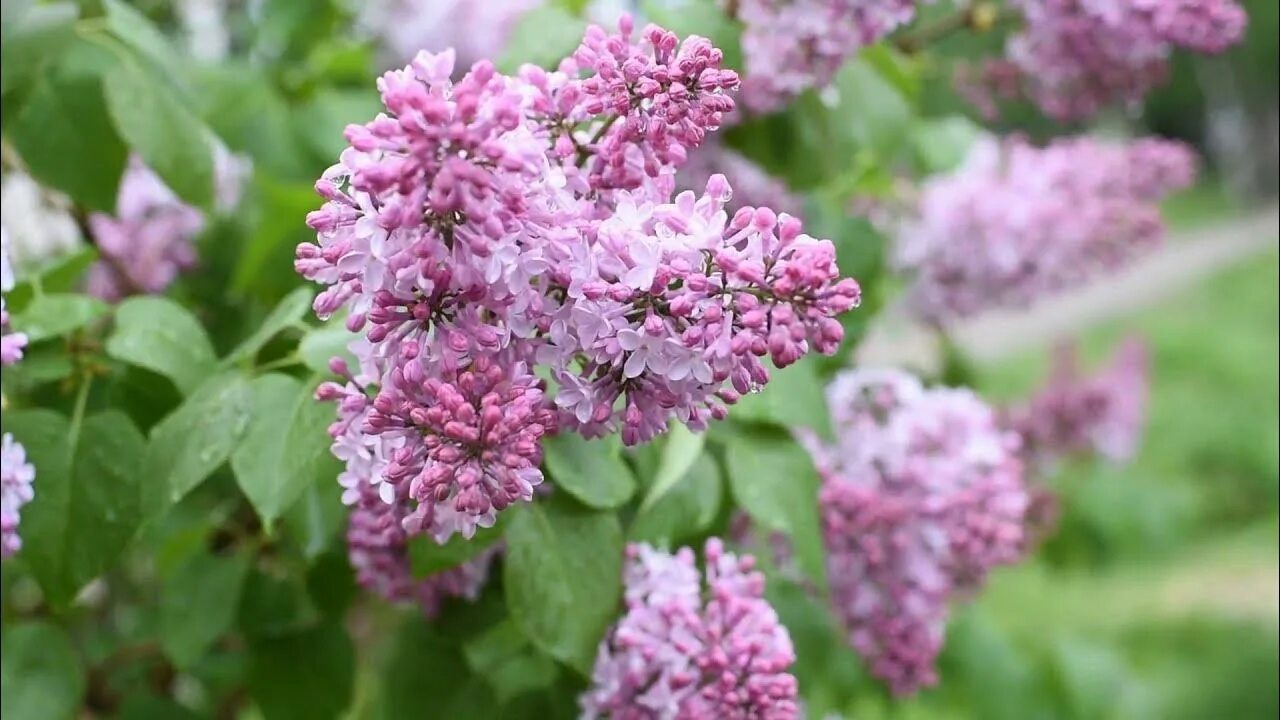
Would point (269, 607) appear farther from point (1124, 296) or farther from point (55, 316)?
point (1124, 296)

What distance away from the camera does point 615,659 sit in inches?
29.2

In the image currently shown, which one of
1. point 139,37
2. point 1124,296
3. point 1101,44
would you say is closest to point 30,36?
point 139,37

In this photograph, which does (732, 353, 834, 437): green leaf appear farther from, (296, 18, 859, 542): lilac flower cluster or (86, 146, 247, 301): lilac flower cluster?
(86, 146, 247, 301): lilac flower cluster

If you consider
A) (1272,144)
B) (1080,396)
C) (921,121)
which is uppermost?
(1272,144)

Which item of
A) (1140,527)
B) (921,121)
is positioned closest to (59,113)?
(921,121)

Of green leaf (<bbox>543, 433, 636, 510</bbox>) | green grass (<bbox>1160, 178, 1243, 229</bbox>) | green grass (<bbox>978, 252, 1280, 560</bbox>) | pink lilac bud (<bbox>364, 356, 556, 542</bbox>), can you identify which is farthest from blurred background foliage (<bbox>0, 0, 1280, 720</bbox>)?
green grass (<bbox>1160, 178, 1243, 229</bbox>)

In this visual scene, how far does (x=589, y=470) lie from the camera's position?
0.72 metres

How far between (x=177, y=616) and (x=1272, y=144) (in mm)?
11630

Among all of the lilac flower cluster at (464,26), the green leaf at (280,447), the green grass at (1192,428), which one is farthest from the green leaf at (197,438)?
the green grass at (1192,428)

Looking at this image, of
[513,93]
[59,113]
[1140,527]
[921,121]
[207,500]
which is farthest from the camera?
[1140,527]

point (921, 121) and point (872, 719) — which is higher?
point (921, 121)

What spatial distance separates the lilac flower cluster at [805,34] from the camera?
93 cm

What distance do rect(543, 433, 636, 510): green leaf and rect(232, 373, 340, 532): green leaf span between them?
129 mm

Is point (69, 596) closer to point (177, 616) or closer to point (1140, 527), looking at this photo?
point (177, 616)
